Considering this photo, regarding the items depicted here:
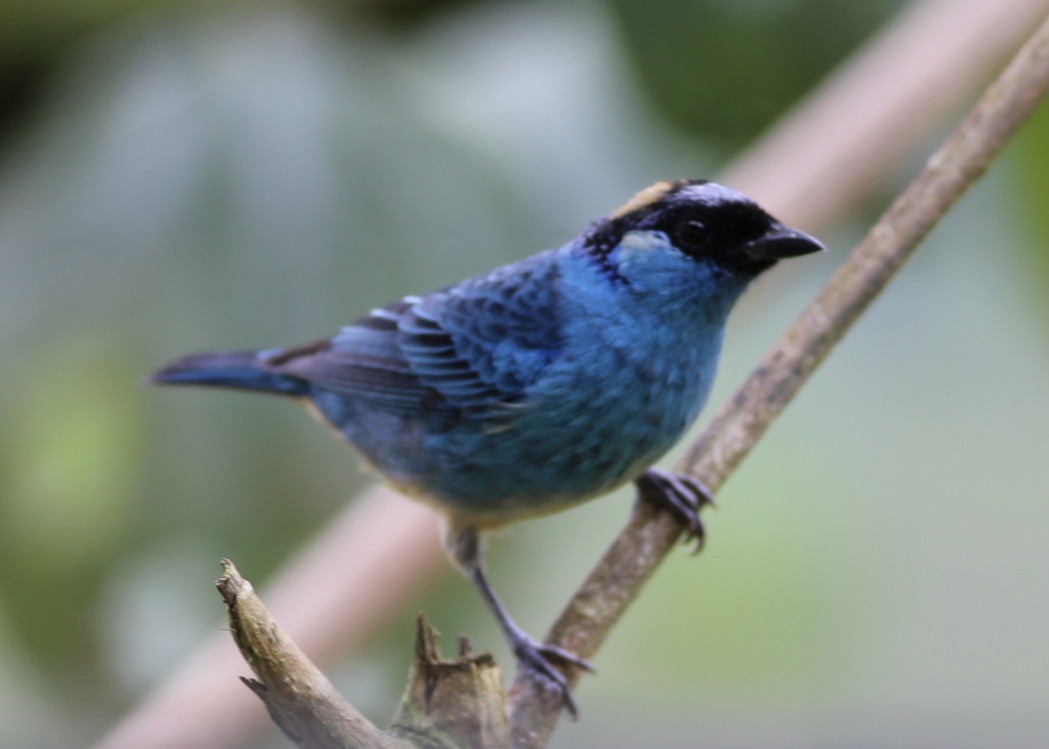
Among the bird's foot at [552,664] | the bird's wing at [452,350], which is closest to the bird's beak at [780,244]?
the bird's wing at [452,350]

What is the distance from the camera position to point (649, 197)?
58.5 inches

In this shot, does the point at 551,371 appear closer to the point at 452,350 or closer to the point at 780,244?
the point at 452,350

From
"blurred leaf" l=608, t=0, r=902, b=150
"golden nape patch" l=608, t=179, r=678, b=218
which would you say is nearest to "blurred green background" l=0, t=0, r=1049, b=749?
"blurred leaf" l=608, t=0, r=902, b=150

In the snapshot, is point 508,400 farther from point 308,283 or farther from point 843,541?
point 843,541

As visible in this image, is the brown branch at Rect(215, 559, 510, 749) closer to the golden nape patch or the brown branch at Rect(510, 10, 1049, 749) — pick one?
the brown branch at Rect(510, 10, 1049, 749)

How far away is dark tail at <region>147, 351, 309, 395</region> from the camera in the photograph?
63.9 inches

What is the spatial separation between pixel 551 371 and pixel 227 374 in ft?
1.50

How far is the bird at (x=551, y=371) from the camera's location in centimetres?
145

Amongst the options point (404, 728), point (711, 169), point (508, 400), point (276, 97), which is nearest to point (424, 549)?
point (508, 400)

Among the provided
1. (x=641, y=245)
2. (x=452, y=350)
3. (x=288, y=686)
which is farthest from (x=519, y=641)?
(x=288, y=686)

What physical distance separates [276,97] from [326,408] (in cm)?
50

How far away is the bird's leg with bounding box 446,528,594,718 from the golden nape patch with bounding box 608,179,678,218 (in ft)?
1.54

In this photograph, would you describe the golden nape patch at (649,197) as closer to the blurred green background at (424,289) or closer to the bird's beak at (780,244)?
the bird's beak at (780,244)

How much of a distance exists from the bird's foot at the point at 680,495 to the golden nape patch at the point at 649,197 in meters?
0.33
